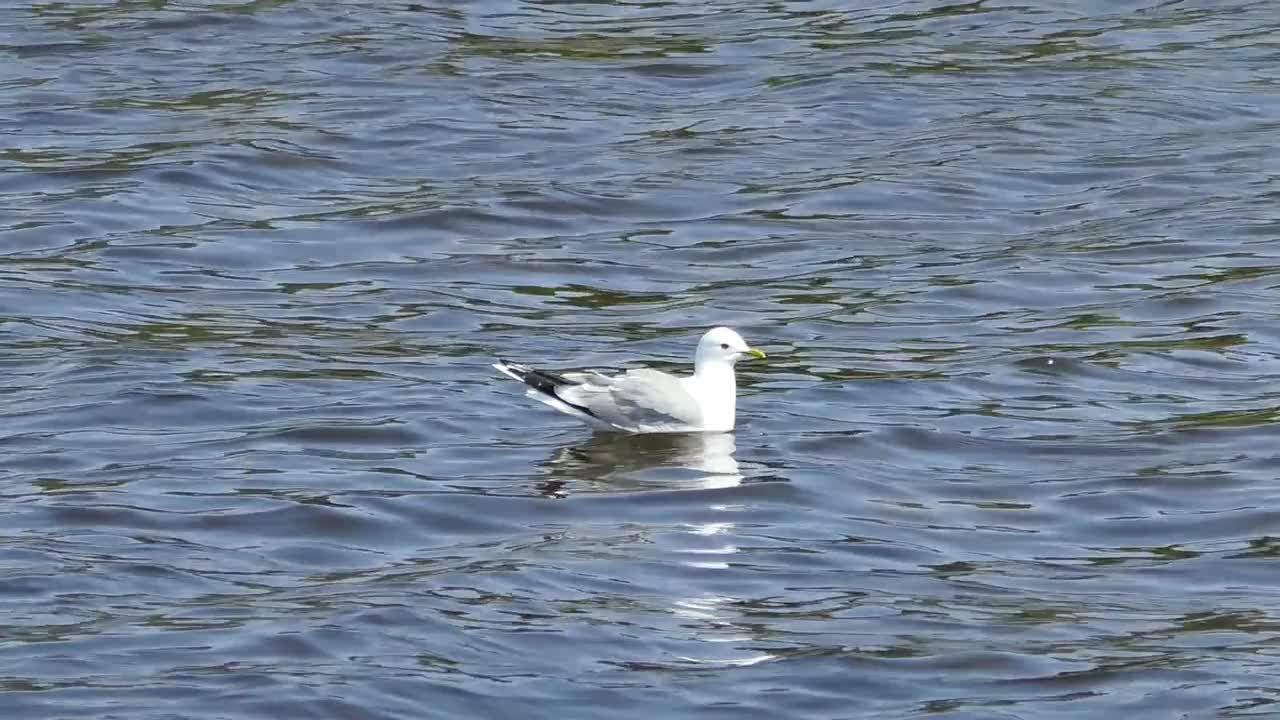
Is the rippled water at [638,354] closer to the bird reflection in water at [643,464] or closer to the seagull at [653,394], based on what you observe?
the bird reflection in water at [643,464]

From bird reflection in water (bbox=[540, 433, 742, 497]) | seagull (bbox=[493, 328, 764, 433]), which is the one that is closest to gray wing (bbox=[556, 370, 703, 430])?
seagull (bbox=[493, 328, 764, 433])

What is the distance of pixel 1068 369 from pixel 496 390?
2932 mm

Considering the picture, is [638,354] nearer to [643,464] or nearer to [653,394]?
[653,394]

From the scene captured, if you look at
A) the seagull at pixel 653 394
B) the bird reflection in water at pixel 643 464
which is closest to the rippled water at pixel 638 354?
the bird reflection in water at pixel 643 464

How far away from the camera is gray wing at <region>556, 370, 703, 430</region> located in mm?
12828

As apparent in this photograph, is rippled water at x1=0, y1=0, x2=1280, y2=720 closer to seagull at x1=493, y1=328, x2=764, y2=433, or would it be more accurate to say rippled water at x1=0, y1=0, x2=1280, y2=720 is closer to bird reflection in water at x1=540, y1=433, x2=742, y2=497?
bird reflection in water at x1=540, y1=433, x2=742, y2=497

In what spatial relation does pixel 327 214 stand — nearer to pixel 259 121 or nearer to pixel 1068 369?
pixel 259 121

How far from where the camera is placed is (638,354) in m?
14.4

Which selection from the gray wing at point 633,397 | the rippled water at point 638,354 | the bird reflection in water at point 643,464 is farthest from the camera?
the gray wing at point 633,397

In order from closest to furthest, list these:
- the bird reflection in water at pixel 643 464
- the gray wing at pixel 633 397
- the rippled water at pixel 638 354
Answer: the rippled water at pixel 638 354 < the bird reflection in water at pixel 643 464 < the gray wing at pixel 633 397

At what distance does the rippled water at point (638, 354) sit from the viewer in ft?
30.9

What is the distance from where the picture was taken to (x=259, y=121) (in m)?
19.8

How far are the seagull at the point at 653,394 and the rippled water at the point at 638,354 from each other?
147 mm

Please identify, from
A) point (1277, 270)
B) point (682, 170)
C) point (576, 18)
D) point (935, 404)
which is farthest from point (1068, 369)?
point (576, 18)
